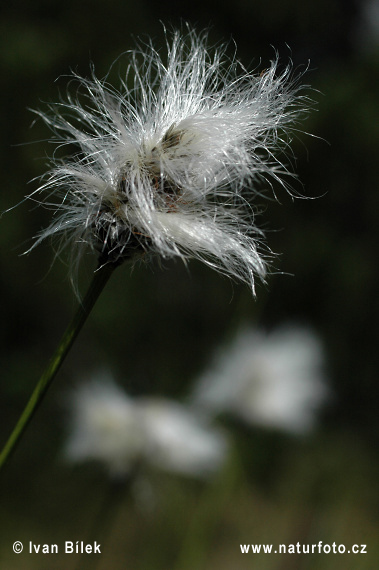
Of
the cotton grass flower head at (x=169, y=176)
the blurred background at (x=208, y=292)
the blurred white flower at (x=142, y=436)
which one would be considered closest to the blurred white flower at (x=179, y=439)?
the blurred white flower at (x=142, y=436)

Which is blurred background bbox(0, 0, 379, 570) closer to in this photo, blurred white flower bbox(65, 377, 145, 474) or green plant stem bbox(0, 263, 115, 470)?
blurred white flower bbox(65, 377, 145, 474)

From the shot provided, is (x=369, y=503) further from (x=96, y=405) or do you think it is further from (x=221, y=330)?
(x=96, y=405)

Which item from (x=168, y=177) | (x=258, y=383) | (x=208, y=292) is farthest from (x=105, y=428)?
(x=208, y=292)

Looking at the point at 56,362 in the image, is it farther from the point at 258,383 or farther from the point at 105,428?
the point at 258,383

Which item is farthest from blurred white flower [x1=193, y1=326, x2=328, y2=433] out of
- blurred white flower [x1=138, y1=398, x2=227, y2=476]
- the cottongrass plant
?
the cottongrass plant

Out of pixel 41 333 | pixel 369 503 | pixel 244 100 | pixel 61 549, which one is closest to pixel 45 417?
pixel 41 333
